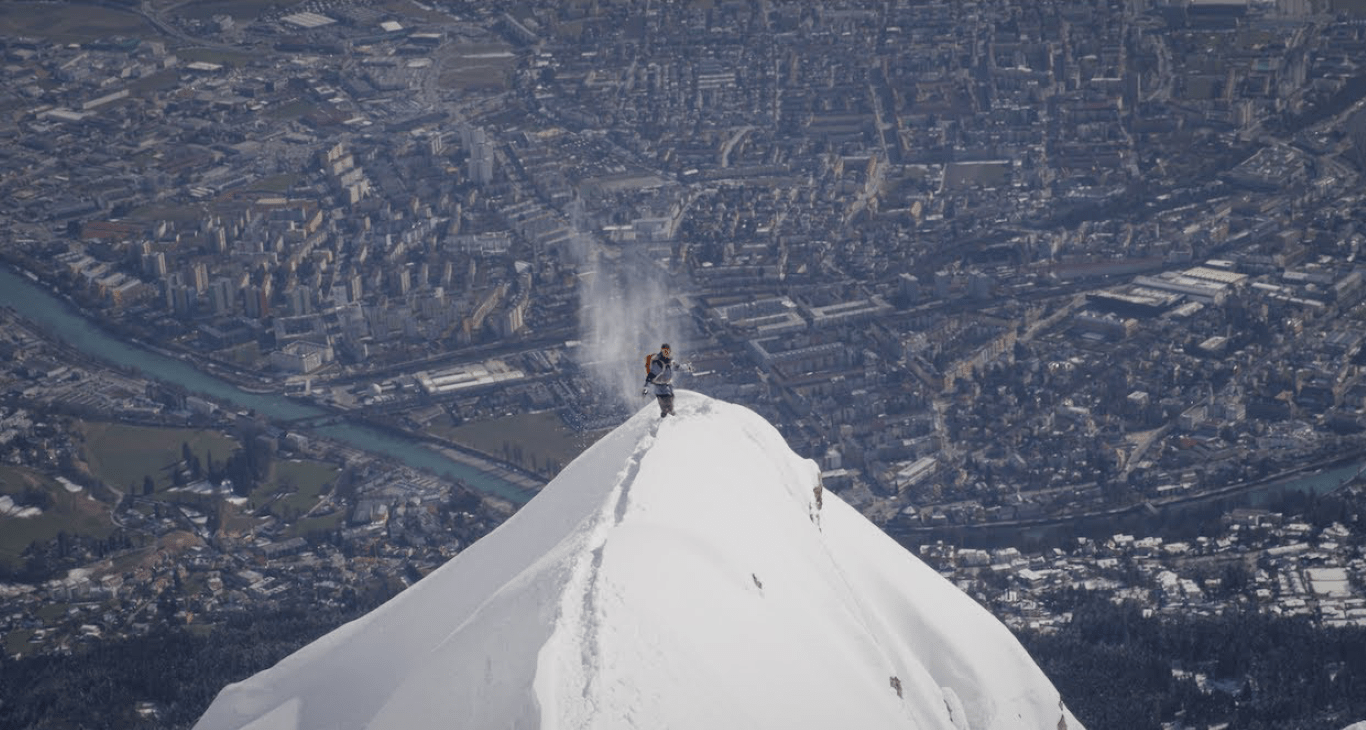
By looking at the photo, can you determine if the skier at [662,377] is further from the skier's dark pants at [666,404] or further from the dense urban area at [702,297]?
the dense urban area at [702,297]

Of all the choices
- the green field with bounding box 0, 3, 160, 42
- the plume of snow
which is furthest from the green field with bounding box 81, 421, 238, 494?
the green field with bounding box 0, 3, 160, 42

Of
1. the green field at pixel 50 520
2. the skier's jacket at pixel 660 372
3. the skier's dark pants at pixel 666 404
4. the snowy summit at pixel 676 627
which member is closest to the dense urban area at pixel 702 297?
the green field at pixel 50 520

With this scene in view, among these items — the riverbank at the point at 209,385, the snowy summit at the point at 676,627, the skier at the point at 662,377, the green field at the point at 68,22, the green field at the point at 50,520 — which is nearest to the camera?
the snowy summit at the point at 676,627

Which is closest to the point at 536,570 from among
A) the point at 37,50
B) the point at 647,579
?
the point at 647,579

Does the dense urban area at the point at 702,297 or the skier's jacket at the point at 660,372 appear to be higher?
the skier's jacket at the point at 660,372

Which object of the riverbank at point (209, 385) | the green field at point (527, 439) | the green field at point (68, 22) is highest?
the green field at point (527, 439)

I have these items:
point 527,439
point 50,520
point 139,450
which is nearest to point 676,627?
point 527,439

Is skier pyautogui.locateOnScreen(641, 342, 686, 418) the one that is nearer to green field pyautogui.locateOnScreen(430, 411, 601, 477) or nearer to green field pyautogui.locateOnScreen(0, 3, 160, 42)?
green field pyautogui.locateOnScreen(430, 411, 601, 477)

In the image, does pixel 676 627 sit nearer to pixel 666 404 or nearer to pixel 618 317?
pixel 666 404
